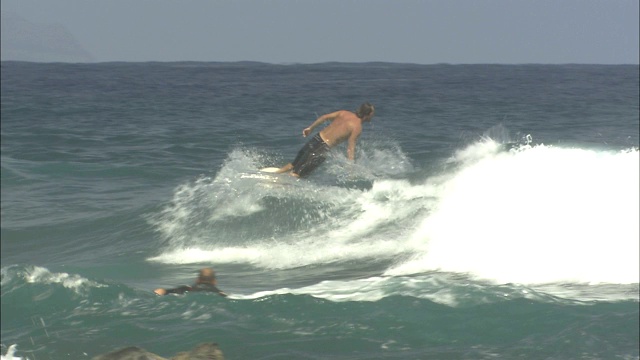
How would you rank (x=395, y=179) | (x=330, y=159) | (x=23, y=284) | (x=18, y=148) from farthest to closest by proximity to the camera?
(x=18, y=148)
(x=395, y=179)
(x=330, y=159)
(x=23, y=284)

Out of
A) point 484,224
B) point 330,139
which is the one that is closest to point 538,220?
point 484,224

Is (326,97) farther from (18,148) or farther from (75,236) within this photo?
(75,236)

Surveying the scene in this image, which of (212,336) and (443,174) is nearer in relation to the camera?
(212,336)

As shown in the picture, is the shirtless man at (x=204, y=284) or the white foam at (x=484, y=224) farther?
the white foam at (x=484, y=224)

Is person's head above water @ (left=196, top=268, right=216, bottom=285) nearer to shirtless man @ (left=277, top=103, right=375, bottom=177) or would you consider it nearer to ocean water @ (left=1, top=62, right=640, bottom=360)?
ocean water @ (left=1, top=62, right=640, bottom=360)

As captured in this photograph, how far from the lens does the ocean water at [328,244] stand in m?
8.29

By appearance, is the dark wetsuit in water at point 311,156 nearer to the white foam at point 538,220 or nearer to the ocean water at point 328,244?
the ocean water at point 328,244

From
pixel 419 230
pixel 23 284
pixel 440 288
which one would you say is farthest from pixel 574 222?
pixel 23 284

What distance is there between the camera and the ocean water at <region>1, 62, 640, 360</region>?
8289 millimetres

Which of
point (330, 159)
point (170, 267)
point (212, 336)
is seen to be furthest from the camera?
point (330, 159)

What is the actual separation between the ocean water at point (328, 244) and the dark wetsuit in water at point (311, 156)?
0.95 feet

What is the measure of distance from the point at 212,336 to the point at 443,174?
7387 mm

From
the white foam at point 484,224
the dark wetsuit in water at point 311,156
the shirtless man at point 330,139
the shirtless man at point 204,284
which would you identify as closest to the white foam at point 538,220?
the white foam at point 484,224

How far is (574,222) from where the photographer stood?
39.8ft
